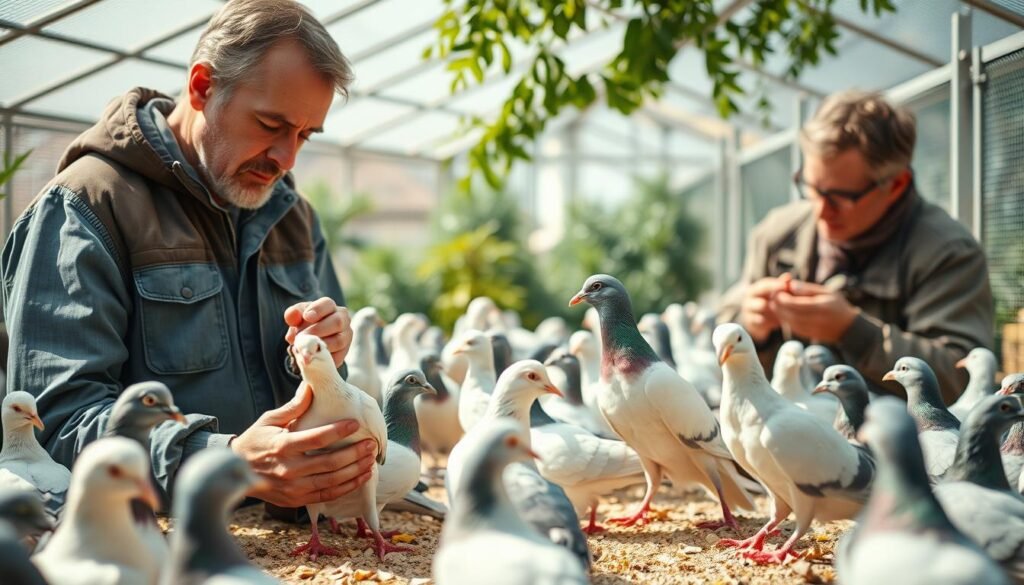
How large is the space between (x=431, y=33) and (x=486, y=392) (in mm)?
5688

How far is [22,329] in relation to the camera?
8.67 ft

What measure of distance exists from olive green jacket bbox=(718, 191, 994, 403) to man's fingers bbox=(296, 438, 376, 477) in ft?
8.20

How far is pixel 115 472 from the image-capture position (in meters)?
1.65

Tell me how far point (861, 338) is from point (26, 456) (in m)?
3.40

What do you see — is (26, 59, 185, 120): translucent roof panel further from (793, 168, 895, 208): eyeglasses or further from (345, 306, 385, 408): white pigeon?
(793, 168, 895, 208): eyeglasses

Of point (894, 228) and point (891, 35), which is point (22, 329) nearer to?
point (894, 228)

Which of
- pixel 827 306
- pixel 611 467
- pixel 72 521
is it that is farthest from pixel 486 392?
pixel 72 521

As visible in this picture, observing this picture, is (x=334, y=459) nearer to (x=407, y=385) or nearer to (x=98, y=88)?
(x=407, y=385)

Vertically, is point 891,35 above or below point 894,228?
above

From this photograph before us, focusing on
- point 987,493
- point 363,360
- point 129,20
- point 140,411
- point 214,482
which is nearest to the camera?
point 214,482

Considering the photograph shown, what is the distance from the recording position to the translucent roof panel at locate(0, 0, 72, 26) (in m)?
4.57

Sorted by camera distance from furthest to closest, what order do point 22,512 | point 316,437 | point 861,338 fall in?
point 861,338 < point 316,437 < point 22,512

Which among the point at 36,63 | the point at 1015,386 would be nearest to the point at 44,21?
the point at 36,63

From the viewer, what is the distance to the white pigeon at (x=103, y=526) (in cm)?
163
